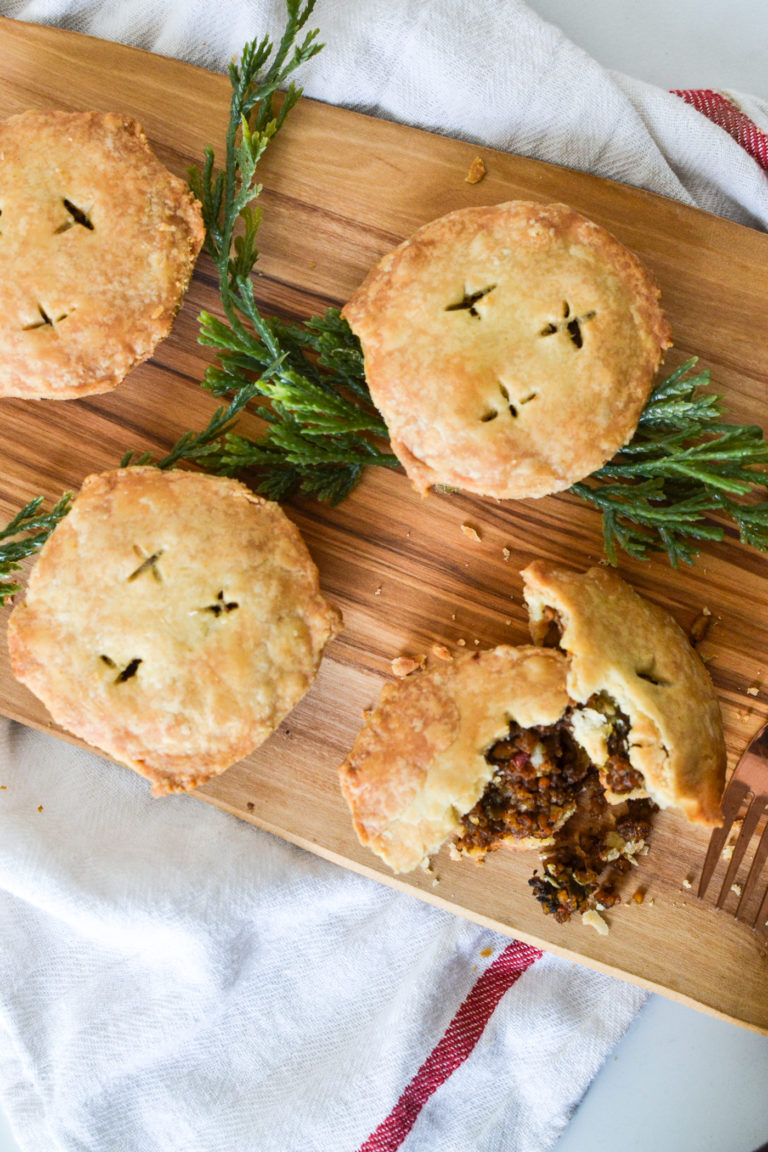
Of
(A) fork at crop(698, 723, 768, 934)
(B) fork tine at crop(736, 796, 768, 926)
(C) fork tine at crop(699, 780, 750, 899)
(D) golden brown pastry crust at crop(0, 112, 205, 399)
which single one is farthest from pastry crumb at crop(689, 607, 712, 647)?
(D) golden brown pastry crust at crop(0, 112, 205, 399)

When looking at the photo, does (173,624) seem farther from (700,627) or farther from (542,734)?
(700,627)

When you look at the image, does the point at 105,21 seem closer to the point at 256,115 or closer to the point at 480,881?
the point at 256,115

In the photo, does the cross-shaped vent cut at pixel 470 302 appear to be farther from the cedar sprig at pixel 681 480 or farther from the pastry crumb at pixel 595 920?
A: the pastry crumb at pixel 595 920

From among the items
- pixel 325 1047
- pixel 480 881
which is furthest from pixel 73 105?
pixel 325 1047

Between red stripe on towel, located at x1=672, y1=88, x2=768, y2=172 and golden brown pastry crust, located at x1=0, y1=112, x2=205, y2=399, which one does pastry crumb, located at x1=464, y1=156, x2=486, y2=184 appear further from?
golden brown pastry crust, located at x1=0, y1=112, x2=205, y2=399

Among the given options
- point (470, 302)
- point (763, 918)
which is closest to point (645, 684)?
point (763, 918)
